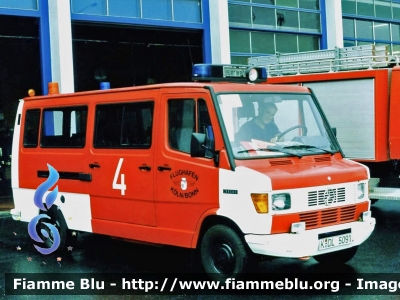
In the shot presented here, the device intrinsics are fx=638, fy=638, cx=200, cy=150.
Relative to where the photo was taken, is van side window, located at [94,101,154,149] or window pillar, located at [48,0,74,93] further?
window pillar, located at [48,0,74,93]

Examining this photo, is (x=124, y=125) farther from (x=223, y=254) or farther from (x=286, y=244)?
(x=286, y=244)

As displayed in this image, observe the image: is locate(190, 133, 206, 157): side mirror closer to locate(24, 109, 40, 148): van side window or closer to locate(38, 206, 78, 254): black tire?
locate(38, 206, 78, 254): black tire

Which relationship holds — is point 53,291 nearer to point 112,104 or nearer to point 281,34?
point 112,104

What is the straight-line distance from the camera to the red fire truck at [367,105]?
1013 centimetres

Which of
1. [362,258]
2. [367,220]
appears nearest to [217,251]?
[367,220]

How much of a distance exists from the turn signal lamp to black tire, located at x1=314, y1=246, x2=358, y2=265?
165 centimetres

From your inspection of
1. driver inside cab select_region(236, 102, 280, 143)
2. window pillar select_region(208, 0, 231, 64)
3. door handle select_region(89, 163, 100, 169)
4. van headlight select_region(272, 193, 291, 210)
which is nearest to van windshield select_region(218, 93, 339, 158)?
driver inside cab select_region(236, 102, 280, 143)

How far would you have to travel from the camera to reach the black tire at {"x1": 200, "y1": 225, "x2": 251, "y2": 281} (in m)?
6.51

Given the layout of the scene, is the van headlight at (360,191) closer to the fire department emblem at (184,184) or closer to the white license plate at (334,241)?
the white license plate at (334,241)

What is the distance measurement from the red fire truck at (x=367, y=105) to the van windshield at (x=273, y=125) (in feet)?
Answer: 9.23

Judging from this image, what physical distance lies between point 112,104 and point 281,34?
13.2m

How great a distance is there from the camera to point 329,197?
680 centimetres

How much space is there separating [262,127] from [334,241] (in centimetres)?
147

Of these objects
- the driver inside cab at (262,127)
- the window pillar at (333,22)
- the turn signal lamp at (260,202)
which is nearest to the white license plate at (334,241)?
the turn signal lamp at (260,202)
